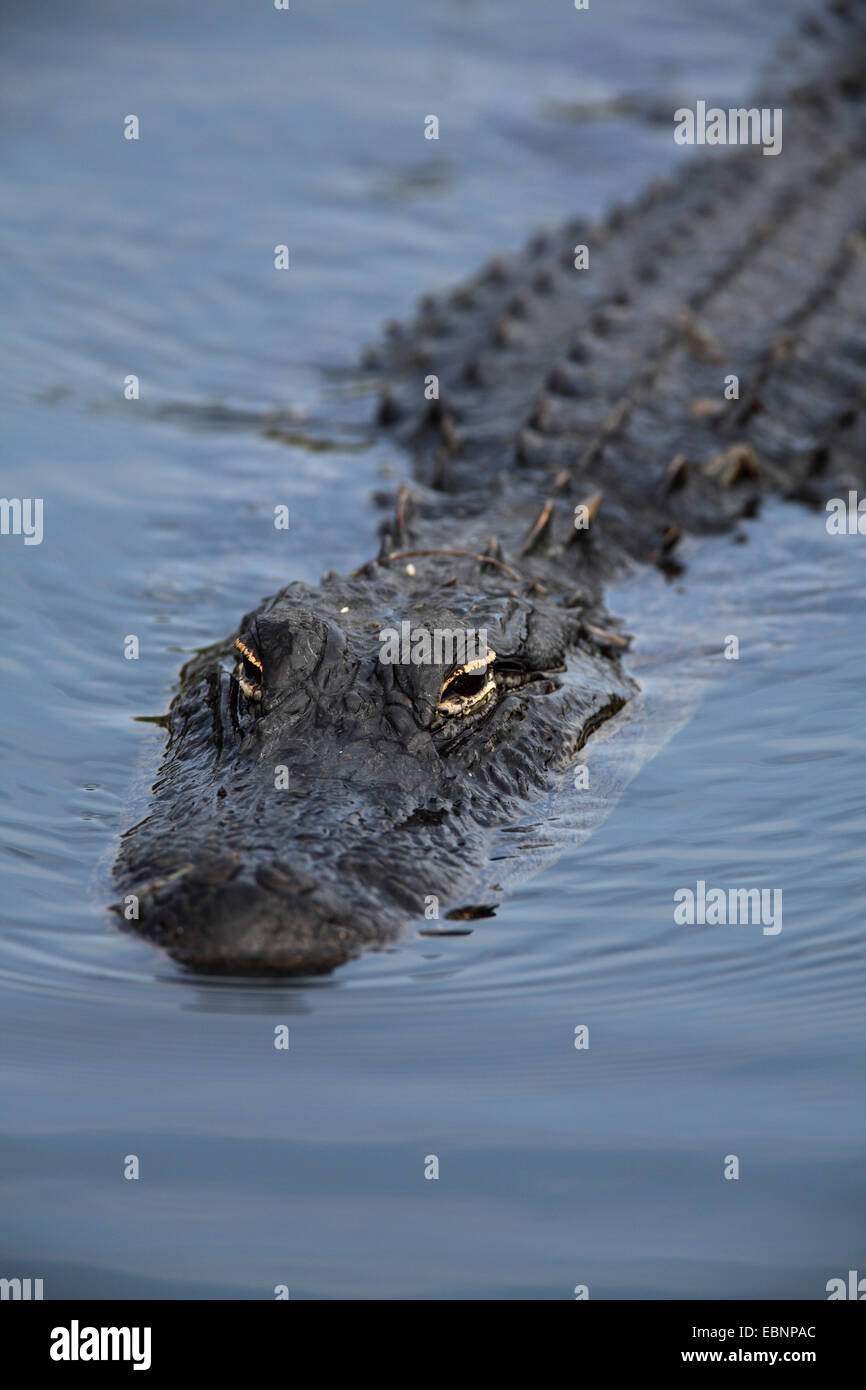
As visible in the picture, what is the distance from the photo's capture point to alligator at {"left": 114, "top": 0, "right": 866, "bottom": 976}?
4.57 meters

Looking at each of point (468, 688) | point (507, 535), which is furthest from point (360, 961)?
point (507, 535)

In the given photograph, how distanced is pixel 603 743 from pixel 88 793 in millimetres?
1868

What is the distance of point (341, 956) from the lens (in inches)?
170

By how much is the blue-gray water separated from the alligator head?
0.46ft

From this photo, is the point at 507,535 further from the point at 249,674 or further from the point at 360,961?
the point at 360,961

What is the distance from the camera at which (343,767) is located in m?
4.95

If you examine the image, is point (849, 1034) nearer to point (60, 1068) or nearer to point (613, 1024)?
point (613, 1024)

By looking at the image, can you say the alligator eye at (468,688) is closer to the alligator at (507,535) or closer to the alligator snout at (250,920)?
the alligator at (507,535)

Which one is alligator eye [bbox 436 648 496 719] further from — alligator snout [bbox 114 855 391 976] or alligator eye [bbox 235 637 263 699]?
alligator snout [bbox 114 855 391 976]

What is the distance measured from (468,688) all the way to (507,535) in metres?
1.83

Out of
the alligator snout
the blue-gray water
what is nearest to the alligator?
the alligator snout

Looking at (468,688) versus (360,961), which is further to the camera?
(468,688)

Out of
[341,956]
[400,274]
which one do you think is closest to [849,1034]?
[341,956]

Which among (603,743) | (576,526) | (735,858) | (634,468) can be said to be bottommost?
(735,858)
